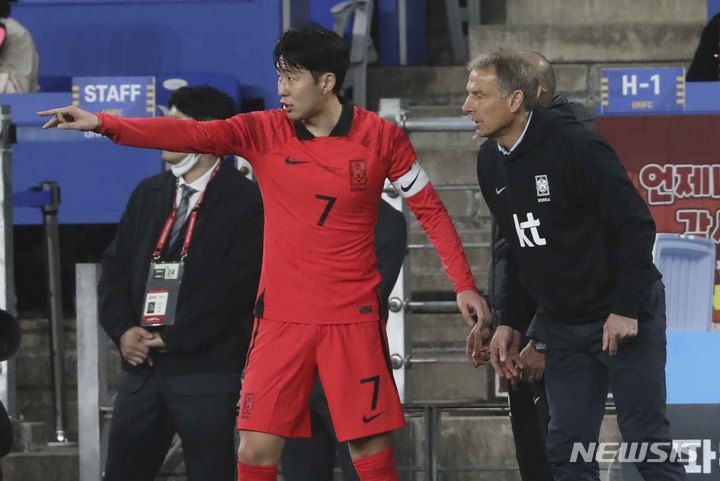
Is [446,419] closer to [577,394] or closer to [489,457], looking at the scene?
[489,457]

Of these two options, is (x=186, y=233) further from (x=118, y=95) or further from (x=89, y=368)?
(x=118, y=95)

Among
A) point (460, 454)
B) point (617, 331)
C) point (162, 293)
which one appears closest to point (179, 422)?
point (162, 293)

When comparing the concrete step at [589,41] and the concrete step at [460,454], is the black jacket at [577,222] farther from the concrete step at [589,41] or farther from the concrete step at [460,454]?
the concrete step at [589,41]

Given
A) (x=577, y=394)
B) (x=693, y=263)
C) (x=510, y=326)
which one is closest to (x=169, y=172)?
(x=510, y=326)

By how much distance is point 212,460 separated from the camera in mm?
5676

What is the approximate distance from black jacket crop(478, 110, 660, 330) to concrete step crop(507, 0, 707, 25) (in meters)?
6.69

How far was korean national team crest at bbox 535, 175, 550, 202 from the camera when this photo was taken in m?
5.00

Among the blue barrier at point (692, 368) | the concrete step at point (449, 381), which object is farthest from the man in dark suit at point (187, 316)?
the concrete step at point (449, 381)

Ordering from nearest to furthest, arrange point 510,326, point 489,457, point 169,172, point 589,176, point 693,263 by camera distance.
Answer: point 589,176 < point 510,326 < point 169,172 < point 693,263 < point 489,457

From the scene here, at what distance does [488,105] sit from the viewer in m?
5.09

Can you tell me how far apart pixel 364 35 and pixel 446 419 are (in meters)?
3.67

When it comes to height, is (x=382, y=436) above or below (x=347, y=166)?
below

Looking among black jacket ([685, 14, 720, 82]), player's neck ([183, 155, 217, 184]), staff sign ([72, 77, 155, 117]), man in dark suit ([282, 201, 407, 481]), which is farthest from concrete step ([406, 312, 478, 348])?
player's neck ([183, 155, 217, 184])

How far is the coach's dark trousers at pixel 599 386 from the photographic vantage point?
4918mm
